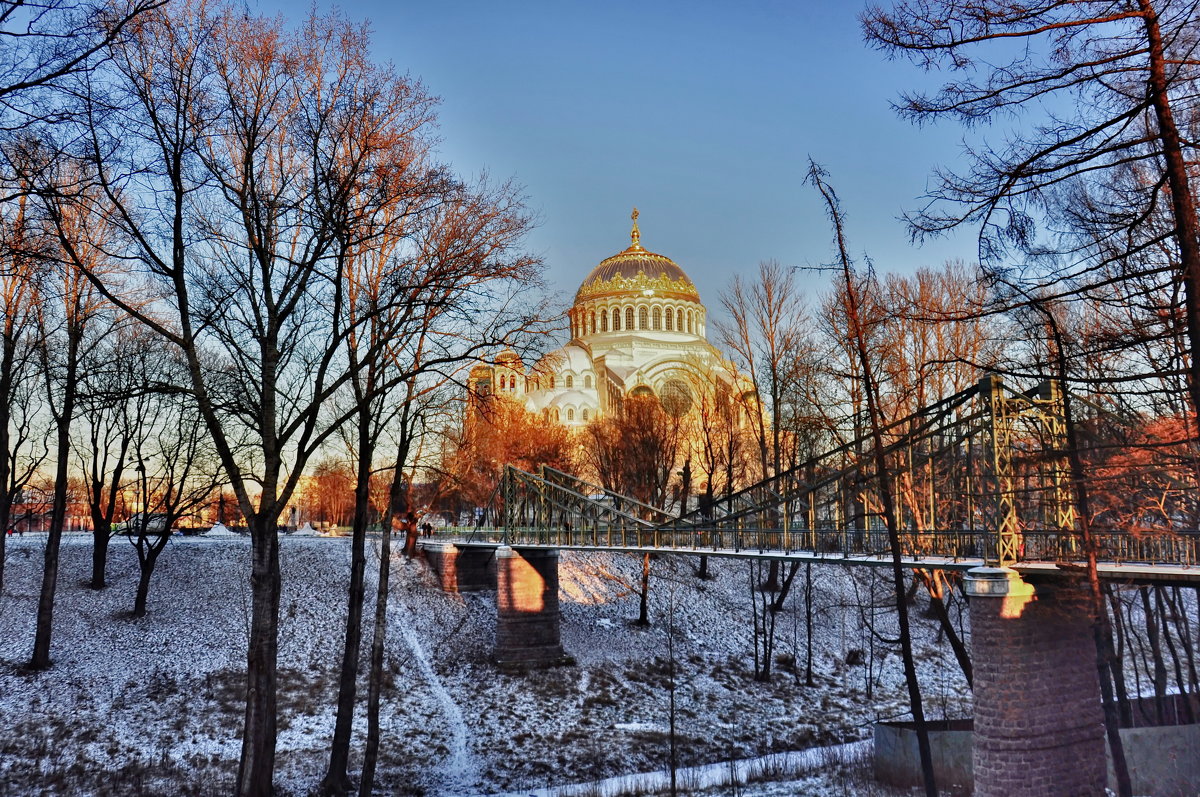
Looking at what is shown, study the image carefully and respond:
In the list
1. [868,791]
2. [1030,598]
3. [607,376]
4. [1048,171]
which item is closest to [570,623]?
[868,791]

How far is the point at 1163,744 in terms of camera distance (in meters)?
13.2

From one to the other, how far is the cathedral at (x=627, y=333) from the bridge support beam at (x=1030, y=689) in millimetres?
56116

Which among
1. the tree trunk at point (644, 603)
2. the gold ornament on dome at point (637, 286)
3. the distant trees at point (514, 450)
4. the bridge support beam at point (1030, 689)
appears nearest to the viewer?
the bridge support beam at point (1030, 689)

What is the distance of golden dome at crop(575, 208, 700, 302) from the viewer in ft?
259

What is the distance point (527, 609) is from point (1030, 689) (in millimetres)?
14777

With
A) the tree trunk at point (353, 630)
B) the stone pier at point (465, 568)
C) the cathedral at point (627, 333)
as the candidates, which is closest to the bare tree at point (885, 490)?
the tree trunk at point (353, 630)

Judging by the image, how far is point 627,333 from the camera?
255ft

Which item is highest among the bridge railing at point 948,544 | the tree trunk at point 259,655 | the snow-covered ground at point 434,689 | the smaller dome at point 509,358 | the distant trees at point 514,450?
the distant trees at point 514,450

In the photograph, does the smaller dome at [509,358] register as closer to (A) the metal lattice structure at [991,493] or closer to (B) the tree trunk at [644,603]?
(A) the metal lattice structure at [991,493]

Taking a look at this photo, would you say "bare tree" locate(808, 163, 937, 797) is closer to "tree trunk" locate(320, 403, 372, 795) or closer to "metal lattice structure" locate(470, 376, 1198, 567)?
"metal lattice structure" locate(470, 376, 1198, 567)

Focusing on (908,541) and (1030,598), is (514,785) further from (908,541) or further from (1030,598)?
(1030,598)

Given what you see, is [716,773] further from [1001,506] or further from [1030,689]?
[1001,506]

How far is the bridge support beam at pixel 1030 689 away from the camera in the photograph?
10625 millimetres

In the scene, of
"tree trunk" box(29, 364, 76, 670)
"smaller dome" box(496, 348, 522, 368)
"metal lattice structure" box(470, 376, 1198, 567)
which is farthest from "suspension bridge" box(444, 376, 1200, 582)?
"tree trunk" box(29, 364, 76, 670)
